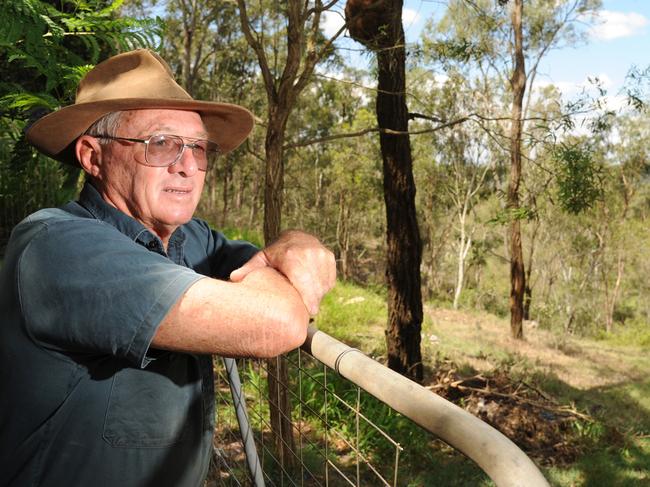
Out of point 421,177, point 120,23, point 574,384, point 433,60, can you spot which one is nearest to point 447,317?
point 574,384

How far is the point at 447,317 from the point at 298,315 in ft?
60.2

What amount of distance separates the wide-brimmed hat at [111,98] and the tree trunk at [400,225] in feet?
16.2

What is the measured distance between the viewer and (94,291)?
0.98 m

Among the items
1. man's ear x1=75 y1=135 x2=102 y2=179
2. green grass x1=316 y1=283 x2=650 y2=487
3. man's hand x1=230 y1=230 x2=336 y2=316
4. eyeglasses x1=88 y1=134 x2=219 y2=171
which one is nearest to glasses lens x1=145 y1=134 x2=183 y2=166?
eyeglasses x1=88 y1=134 x2=219 y2=171

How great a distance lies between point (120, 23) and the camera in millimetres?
2449

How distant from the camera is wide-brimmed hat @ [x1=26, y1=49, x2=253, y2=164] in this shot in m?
1.43

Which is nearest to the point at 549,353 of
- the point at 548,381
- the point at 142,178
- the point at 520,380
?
the point at 548,381

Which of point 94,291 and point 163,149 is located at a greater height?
point 163,149

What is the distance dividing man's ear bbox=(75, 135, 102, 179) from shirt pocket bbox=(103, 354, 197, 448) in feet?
1.81

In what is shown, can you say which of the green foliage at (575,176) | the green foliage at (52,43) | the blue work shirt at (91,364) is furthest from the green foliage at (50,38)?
the green foliage at (575,176)

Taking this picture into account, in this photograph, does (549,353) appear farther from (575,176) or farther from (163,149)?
(163,149)

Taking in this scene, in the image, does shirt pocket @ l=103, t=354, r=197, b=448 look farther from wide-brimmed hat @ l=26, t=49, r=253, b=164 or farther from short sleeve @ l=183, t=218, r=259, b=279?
wide-brimmed hat @ l=26, t=49, r=253, b=164

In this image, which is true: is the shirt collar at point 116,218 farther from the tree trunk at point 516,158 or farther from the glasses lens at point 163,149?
the tree trunk at point 516,158

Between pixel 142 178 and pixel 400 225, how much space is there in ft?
18.5
